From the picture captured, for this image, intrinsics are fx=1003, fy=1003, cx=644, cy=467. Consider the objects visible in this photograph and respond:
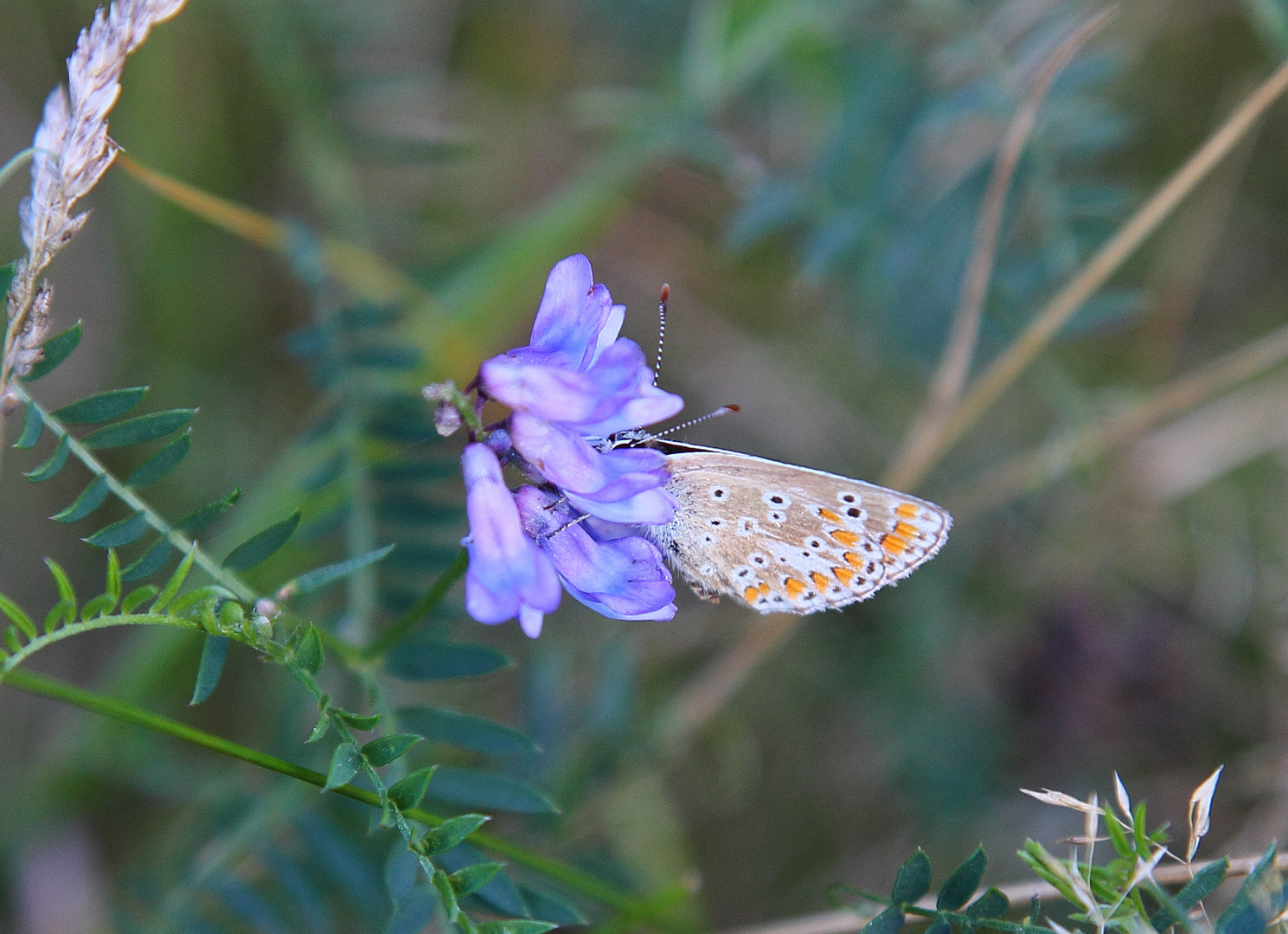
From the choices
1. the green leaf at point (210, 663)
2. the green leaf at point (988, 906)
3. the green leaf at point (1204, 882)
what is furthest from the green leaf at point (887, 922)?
the green leaf at point (210, 663)

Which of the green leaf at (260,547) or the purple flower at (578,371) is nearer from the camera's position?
the purple flower at (578,371)

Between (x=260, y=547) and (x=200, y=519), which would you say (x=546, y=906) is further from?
(x=200, y=519)

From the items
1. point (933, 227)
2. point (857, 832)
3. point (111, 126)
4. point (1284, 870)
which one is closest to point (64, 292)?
point (111, 126)

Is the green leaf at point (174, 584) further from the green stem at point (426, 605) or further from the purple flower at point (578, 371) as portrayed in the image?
the purple flower at point (578, 371)

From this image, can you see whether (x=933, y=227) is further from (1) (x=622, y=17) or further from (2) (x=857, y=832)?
(2) (x=857, y=832)

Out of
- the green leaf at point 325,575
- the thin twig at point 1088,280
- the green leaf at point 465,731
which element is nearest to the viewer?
the green leaf at point 325,575

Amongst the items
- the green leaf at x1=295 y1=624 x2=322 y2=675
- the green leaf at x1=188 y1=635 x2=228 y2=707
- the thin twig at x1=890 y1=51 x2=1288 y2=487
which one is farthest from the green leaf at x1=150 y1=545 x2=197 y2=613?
the thin twig at x1=890 y1=51 x2=1288 y2=487
